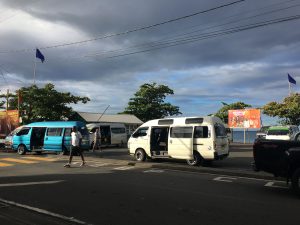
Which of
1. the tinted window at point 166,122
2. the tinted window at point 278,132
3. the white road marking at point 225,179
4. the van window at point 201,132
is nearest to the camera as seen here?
the white road marking at point 225,179

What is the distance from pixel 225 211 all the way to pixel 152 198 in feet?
6.62

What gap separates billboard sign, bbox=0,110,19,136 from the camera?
3759 cm

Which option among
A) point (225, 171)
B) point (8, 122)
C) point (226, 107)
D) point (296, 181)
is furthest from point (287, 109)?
point (296, 181)

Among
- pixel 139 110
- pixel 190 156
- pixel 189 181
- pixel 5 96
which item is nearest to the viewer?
pixel 189 181

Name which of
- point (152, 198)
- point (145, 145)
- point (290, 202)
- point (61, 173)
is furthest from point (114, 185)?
point (145, 145)

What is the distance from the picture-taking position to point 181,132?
1792 cm

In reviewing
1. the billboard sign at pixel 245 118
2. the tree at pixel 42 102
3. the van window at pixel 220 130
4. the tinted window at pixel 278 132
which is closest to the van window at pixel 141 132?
the van window at pixel 220 130

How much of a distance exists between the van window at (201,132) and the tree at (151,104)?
1602 inches

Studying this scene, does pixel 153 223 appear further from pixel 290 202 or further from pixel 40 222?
pixel 290 202

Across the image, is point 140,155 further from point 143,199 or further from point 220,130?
point 143,199

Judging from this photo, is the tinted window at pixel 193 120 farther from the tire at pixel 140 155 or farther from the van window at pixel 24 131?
the van window at pixel 24 131

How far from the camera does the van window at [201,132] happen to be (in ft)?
56.4

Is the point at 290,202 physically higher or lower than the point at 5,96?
lower

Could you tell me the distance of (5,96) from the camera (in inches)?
1810
